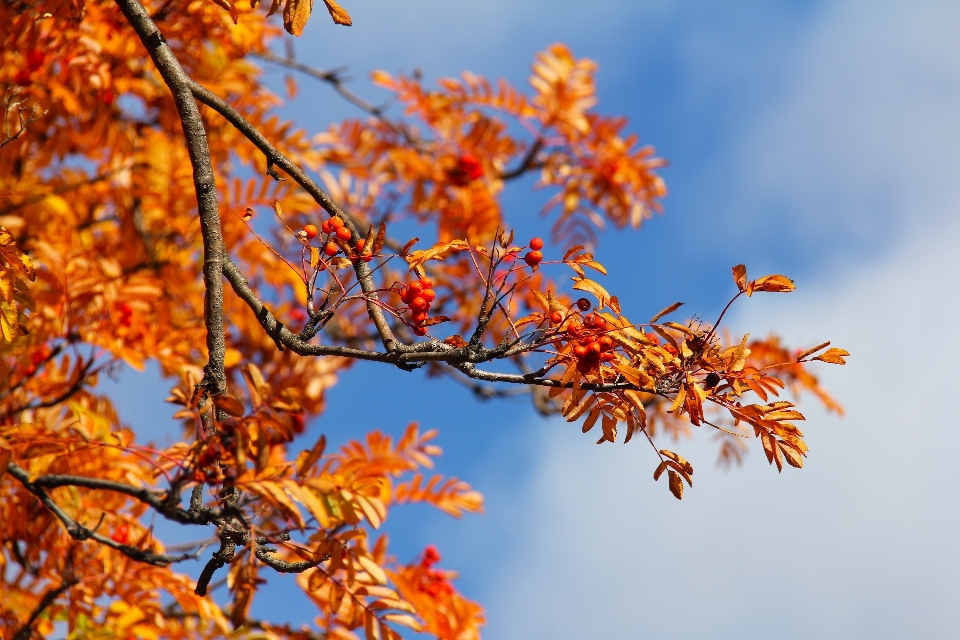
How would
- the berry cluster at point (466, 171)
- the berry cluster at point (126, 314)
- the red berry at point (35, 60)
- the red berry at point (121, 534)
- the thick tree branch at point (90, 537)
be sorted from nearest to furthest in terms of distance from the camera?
the thick tree branch at point (90, 537), the red berry at point (121, 534), the berry cluster at point (126, 314), the red berry at point (35, 60), the berry cluster at point (466, 171)

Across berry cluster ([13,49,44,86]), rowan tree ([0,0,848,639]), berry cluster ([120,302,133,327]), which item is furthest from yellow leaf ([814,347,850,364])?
berry cluster ([13,49,44,86])

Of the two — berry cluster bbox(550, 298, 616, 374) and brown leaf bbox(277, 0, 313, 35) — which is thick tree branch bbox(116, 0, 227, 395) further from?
berry cluster bbox(550, 298, 616, 374)

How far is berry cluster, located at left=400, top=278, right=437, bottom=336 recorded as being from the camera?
203cm

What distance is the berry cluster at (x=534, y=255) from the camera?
2035 mm

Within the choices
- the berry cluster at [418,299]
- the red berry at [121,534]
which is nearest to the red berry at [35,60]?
the red berry at [121,534]

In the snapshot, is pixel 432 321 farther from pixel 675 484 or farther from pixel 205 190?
pixel 205 190

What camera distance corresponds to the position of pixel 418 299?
203 cm

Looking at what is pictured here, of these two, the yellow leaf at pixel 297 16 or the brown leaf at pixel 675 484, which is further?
the yellow leaf at pixel 297 16

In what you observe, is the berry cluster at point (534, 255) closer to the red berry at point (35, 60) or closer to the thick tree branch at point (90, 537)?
the thick tree branch at point (90, 537)

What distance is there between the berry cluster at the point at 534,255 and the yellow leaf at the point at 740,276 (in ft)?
1.43

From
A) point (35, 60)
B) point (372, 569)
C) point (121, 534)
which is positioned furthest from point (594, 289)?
point (35, 60)

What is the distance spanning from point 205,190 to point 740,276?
1505 mm

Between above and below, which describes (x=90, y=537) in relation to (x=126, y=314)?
below

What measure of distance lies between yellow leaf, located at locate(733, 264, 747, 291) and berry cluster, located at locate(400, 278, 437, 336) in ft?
2.22
